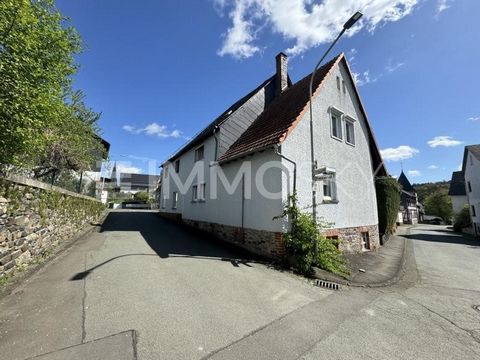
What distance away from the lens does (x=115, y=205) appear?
4738 cm

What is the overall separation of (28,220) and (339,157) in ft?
39.0

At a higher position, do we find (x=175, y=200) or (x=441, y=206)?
(x=441, y=206)

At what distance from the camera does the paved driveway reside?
3.56 metres

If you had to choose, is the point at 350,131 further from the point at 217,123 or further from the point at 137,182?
the point at 137,182

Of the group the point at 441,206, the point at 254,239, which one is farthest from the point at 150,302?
the point at 441,206

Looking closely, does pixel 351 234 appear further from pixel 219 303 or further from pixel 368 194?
pixel 219 303

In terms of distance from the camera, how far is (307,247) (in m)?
7.88

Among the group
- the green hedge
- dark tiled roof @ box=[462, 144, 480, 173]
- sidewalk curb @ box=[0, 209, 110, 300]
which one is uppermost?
dark tiled roof @ box=[462, 144, 480, 173]

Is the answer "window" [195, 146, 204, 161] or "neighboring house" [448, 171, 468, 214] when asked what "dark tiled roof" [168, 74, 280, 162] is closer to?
"window" [195, 146, 204, 161]

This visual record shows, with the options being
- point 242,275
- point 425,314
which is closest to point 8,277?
point 242,275

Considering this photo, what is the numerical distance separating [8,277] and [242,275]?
5364mm

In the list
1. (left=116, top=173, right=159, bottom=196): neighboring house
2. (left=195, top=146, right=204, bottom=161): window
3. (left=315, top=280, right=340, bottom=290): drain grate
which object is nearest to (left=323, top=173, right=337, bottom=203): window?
(left=315, top=280, right=340, bottom=290): drain grate

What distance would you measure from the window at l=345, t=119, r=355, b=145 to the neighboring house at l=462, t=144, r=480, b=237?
88.4ft

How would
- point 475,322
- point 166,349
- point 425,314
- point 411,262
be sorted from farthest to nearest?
point 411,262 < point 425,314 < point 475,322 < point 166,349
